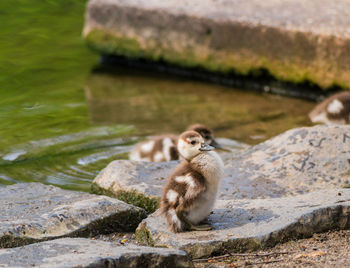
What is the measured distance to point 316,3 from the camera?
9461 millimetres

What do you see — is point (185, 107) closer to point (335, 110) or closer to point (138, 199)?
point (335, 110)

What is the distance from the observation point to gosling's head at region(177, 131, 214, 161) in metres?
4.10

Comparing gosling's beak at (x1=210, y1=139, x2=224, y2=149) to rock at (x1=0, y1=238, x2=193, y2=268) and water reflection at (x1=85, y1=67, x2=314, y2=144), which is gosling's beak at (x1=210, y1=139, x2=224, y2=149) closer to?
water reflection at (x1=85, y1=67, x2=314, y2=144)

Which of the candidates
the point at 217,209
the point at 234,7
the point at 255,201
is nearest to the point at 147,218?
the point at 217,209

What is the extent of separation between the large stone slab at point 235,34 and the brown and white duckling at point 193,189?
499 centimetres

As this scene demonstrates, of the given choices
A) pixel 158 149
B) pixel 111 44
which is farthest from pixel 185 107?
pixel 111 44

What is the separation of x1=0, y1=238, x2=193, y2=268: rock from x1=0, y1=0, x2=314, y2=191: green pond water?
2.14 m

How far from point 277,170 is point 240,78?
470cm

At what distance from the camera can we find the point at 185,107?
29.3 feet

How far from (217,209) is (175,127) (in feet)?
12.0

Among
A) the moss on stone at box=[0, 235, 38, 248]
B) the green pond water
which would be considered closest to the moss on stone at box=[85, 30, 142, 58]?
the green pond water

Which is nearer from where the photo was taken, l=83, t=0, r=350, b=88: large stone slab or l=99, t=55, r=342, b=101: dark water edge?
l=83, t=0, r=350, b=88: large stone slab

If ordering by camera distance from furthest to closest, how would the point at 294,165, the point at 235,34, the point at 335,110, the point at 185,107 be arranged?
the point at 235,34
the point at 185,107
the point at 335,110
the point at 294,165

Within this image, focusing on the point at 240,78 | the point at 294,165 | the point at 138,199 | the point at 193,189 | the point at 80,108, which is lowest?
the point at 80,108
